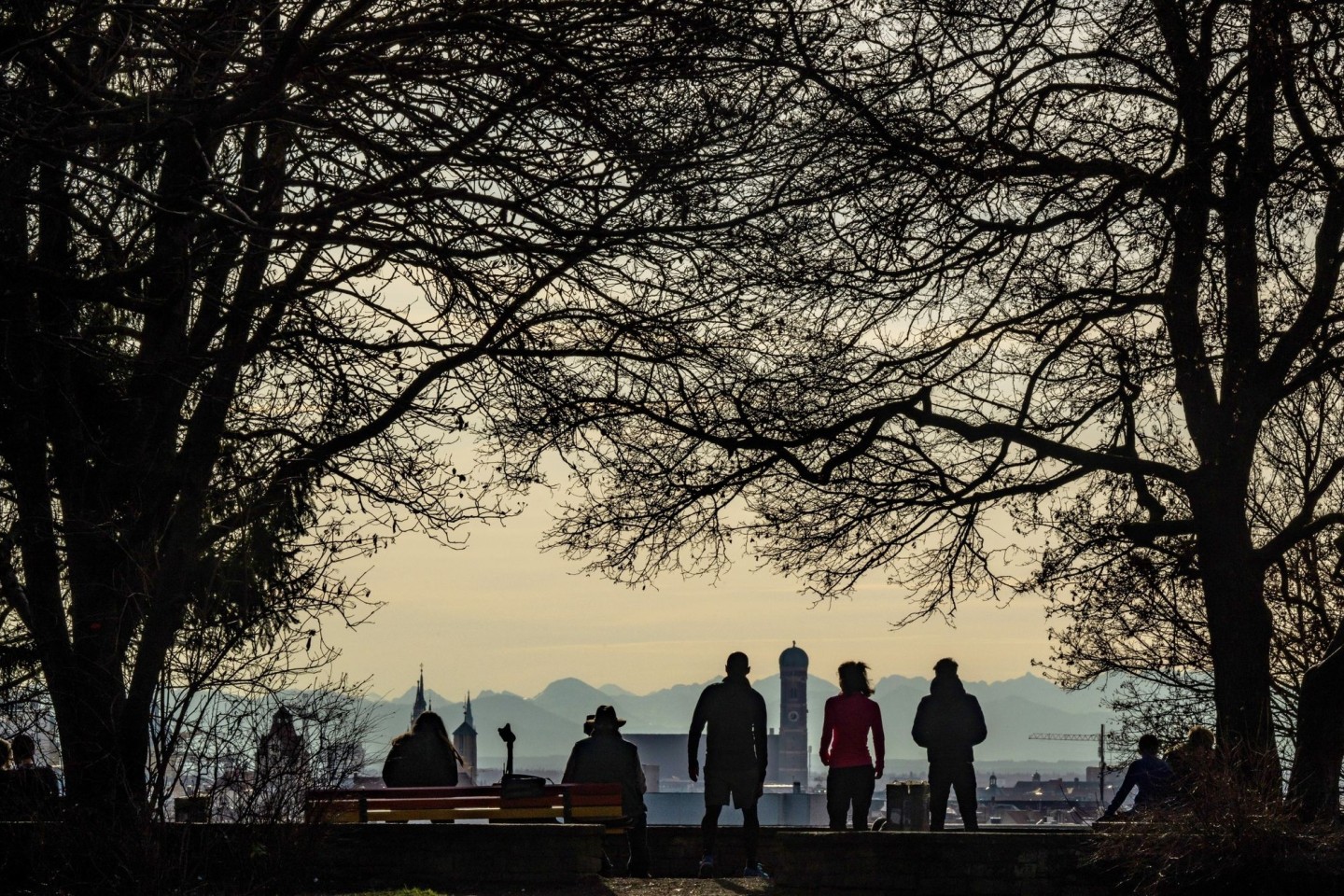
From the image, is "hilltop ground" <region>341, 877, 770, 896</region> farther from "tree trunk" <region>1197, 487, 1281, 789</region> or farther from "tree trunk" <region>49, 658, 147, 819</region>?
"tree trunk" <region>1197, 487, 1281, 789</region>

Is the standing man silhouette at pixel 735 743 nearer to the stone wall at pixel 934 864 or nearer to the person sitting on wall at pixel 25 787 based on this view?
the stone wall at pixel 934 864

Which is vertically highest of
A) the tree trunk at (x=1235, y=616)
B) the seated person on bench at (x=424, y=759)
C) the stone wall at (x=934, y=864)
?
the tree trunk at (x=1235, y=616)

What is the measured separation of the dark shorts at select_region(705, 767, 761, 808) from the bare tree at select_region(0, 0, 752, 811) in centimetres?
293

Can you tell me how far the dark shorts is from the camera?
44.9 ft

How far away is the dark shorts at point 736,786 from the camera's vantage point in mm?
13695

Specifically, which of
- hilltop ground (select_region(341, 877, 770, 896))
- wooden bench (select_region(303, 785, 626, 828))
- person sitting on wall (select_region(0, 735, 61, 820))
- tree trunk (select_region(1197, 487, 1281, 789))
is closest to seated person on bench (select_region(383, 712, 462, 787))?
wooden bench (select_region(303, 785, 626, 828))

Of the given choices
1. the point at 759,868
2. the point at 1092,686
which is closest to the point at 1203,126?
the point at 759,868

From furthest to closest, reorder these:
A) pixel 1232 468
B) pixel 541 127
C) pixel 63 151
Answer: pixel 1232 468
pixel 541 127
pixel 63 151

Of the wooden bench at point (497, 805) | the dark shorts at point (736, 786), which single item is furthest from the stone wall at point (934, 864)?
the wooden bench at point (497, 805)

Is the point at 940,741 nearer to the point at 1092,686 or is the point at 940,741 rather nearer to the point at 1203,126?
the point at 1203,126

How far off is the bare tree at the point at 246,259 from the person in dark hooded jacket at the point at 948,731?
13.6 feet

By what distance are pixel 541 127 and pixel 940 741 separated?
6.55 meters

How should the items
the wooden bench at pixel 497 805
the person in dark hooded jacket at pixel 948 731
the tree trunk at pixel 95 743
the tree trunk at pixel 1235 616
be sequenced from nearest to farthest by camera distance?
the tree trunk at pixel 95 743
the tree trunk at pixel 1235 616
the wooden bench at pixel 497 805
the person in dark hooded jacket at pixel 948 731

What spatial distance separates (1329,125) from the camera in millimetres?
13578
